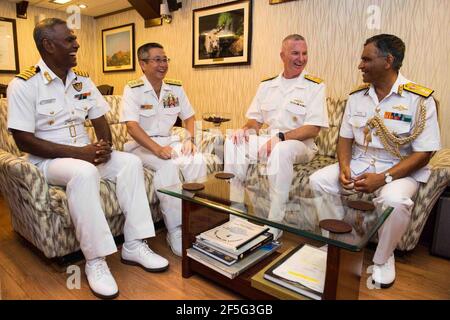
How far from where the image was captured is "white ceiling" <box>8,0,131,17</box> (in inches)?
155

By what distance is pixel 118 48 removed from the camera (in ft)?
14.2

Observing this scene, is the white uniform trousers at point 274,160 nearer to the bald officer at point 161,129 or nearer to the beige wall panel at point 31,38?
the bald officer at point 161,129

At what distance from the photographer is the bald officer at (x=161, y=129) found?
71.4 inches

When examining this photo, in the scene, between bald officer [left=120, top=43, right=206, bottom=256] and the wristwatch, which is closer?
the wristwatch

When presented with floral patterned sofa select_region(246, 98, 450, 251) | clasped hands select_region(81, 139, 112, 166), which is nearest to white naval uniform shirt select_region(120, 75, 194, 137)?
clasped hands select_region(81, 139, 112, 166)

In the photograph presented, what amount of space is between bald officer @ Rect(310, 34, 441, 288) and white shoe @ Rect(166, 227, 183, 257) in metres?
0.78

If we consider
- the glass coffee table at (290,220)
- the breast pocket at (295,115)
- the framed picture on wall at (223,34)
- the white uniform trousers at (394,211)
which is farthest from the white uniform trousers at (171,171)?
the framed picture on wall at (223,34)

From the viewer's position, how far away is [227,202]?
4.36 feet

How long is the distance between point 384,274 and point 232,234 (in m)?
0.72

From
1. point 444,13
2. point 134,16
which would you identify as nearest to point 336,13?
point 444,13

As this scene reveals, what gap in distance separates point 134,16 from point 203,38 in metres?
1.29

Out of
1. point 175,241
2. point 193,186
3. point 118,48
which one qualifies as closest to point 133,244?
point 175,241

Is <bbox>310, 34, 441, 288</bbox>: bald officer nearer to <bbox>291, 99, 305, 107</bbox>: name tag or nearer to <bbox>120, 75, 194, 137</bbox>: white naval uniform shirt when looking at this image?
<bbox>291, 99, 305, 107</bbox>: name tag

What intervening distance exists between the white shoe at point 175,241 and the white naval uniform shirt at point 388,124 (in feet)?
3.33
